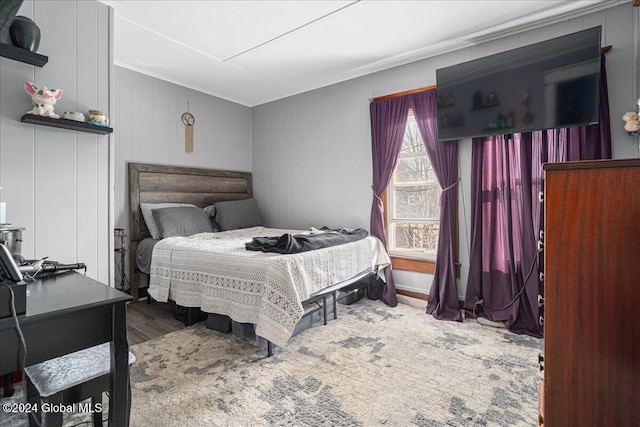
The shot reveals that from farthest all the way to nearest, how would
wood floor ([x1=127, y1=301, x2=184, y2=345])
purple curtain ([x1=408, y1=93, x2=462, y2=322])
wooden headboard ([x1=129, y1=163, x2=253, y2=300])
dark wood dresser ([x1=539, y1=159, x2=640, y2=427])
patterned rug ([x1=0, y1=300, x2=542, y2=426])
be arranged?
wooden headboard ([x1=129, y1=163, x2=253, y2=300]), purple curtain ([x1=408, y1=93, x2=462, y2=322]), wood floor ([x1=127, y1=301, x2=184, y2=345]), patterned rug ([x1=0, y1=300, x2=542, y2=426]), dark wood dresser ([x1=539, y1=159, x2=640, y2=427])

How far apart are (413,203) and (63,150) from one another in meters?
3.12

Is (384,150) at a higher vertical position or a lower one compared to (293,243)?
higher

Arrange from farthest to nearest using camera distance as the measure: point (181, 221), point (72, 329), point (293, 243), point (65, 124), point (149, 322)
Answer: point (181, 221), point (149, 322), point (293, 243), point (65, 124), point (72, 329)

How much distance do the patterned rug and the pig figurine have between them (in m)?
1.69

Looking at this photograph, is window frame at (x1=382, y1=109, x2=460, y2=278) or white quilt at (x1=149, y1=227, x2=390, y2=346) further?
window frame at (x1=382, y1=109, x2=460, y2=278)

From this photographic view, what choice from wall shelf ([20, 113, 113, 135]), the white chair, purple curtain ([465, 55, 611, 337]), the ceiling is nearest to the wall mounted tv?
purple curtain ([465, 55, 611, 337])

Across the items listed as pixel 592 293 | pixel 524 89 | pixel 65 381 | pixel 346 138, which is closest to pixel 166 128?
pixel 346 138

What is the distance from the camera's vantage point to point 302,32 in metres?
2.88

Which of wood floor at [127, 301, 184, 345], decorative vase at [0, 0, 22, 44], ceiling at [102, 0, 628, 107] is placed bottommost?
wood floor at [127, 301, 184, 345]

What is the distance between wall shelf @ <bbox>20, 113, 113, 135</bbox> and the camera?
6.07 ft

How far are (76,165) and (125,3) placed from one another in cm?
131

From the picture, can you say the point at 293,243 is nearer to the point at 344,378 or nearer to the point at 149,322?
the point at 344,378

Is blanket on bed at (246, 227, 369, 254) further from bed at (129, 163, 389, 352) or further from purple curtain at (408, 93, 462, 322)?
purple curtain at (408, 93, 462, 322)

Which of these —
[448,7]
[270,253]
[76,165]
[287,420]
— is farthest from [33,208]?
[448,7]
